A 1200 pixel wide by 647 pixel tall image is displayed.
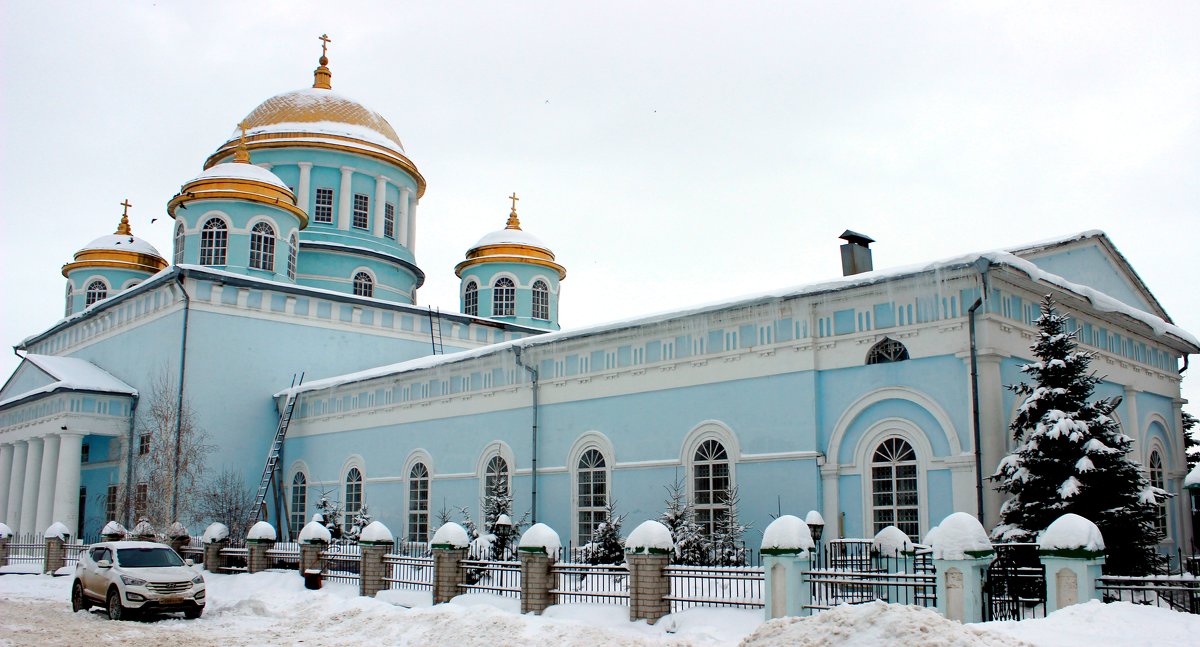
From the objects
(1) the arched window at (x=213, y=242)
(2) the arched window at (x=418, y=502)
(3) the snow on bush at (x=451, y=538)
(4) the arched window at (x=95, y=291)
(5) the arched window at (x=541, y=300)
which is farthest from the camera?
(4) the arched window at (x=95, y=291)

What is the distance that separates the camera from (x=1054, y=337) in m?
14.9

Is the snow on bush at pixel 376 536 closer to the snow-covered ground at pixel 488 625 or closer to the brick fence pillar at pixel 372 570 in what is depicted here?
the brick fence pillar at pixel 372 570

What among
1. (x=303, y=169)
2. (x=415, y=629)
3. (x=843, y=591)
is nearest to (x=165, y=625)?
(x=415, y=629)

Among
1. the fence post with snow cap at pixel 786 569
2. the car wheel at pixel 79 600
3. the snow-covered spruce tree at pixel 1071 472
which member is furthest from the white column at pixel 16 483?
the snow-covered spruce tree at pixel 1071 472

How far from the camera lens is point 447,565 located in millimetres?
16016

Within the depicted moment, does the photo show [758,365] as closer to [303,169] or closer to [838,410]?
[838,410]

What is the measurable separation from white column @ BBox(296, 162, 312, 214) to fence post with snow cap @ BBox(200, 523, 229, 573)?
14304 millimetres

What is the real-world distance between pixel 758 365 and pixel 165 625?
10.0 m

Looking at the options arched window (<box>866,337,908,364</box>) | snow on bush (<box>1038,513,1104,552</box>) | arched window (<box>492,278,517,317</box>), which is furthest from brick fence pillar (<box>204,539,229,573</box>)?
snow on bush (<box>1038,513,1104,552</box>)

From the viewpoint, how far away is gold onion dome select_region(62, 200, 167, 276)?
37.9 metres

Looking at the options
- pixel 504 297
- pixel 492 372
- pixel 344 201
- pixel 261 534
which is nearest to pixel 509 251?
pixel 504 297

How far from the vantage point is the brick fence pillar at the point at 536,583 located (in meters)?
14.6

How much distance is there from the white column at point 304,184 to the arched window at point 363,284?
2628 mm

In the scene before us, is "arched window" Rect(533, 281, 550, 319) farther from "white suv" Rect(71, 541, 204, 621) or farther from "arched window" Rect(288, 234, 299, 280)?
"white suv" Rect(71, 541, 204, 621)
